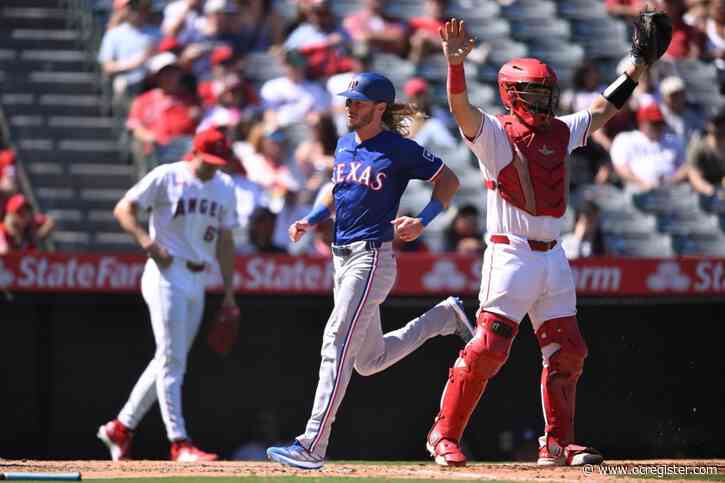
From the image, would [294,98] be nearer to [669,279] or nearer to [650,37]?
[669,279]

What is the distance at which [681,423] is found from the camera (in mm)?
10656

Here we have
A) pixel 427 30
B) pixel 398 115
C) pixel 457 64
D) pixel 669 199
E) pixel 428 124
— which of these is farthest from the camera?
pixel 427 30

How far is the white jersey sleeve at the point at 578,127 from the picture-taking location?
729 cm

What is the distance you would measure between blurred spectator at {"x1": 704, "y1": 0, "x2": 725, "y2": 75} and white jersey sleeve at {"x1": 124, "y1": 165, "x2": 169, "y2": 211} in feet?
A: 24.2

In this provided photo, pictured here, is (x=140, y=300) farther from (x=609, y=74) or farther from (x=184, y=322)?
(x=609, y=74)

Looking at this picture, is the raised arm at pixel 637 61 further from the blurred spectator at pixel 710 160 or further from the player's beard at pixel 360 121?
the blurred spectator at pixel 710 160

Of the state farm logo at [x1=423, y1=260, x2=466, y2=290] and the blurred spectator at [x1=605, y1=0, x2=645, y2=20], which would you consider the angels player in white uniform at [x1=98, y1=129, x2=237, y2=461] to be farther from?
the blurred spectator at [x1=605, y1=0, x2=645, y2=20]

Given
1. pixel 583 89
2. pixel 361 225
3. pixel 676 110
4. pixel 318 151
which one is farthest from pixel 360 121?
pixel 676 110

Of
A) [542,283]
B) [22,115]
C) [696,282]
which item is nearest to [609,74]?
[696,282]

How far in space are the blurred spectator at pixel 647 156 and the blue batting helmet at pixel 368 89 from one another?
5827 millimetres

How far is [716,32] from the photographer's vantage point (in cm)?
1493

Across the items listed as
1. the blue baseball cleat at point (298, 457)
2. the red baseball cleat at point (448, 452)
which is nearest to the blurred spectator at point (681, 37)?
the red baseball cleat at point (448, 452)

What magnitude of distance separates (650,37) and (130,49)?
6.51 metres

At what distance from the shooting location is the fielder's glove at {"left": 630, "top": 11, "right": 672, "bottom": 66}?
7383 mm
